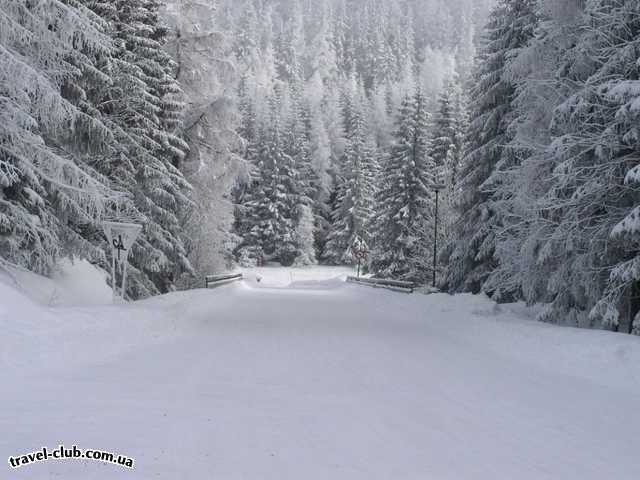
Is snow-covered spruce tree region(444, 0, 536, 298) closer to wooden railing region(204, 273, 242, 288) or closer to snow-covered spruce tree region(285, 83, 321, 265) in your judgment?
wooden railing region(204, 273, 242, 288)

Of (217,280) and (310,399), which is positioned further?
(217,280)

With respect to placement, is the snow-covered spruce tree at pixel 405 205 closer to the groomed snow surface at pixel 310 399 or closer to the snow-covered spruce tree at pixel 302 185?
the groomed snow surface at pixel 310 399

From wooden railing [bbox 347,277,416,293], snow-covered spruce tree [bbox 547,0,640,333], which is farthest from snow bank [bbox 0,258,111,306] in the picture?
wooden railing [bbox 347,277,416,293]

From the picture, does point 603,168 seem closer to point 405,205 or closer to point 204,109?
point 204,109

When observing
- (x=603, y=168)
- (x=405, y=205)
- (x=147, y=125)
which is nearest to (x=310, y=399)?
(x=603, y=168)

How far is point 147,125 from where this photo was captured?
19375mm

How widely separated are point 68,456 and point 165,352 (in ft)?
17.5

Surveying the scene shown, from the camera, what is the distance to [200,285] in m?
28.0

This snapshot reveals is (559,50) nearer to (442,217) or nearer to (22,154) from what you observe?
(22,154)

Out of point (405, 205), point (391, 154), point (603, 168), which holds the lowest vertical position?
point (603, 168)

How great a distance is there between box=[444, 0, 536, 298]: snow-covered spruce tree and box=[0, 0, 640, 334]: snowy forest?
82mm

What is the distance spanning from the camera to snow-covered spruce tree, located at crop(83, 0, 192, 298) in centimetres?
1845

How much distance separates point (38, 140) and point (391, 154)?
2922 cm

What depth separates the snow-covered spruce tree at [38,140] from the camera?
10914 millimetres
